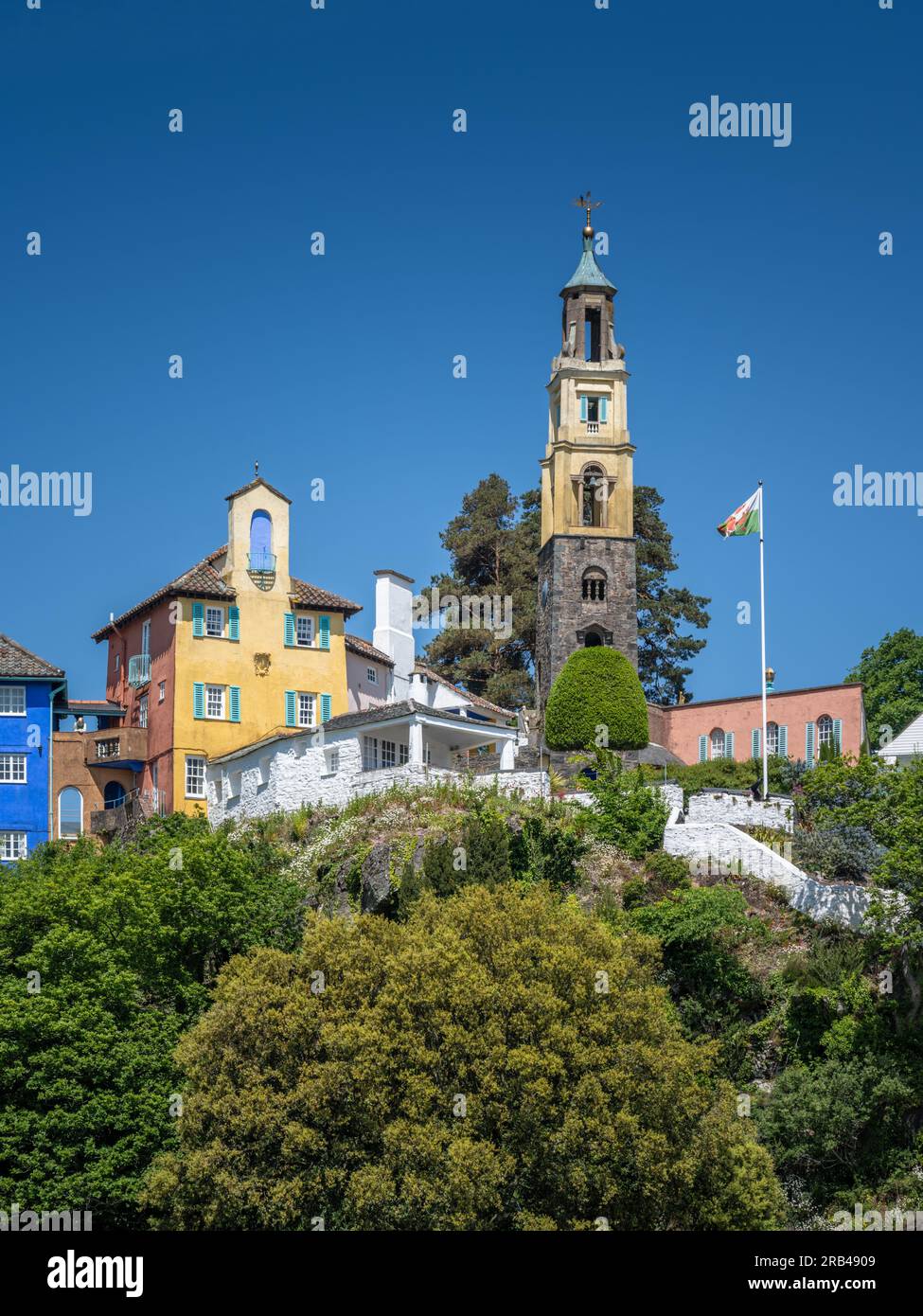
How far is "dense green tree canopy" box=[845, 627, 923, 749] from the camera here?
86938 mm

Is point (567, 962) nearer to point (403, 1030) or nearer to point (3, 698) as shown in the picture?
point (403, 1030)

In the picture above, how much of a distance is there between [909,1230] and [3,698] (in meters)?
39.9

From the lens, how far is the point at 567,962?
1550 inches

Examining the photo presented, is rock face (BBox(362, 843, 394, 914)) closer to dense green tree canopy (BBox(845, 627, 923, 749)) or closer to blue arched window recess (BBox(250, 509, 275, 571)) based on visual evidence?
blue arched window recess (BBox(250, 509, 275, 571))

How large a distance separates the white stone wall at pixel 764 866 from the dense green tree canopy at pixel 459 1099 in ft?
35.2

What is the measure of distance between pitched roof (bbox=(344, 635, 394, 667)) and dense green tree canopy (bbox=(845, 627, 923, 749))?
25149 millimetres

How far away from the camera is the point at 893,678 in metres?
89.6

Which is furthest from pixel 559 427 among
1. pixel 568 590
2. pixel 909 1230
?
pixel 909 1230

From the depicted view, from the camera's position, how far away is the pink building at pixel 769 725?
7744 cm

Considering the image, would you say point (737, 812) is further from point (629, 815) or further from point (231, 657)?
point (231, 657)

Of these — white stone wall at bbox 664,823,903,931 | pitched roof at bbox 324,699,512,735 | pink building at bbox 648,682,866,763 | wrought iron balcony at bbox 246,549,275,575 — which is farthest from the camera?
pink building at bbox 648,682,866,763

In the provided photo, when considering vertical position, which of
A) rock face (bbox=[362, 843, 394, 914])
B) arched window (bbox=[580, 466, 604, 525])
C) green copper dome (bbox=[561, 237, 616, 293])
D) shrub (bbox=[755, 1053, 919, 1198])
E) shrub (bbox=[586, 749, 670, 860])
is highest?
green copper dome (bbox=[561, 237, 616, 293])

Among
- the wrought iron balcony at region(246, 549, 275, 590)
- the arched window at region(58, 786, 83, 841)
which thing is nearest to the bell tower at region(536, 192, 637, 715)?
the wrought iron balcony at region(246, 549, 275, 590)

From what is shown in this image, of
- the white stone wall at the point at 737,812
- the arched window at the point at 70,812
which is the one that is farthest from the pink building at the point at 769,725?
the arched window at the point at 70,812
